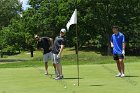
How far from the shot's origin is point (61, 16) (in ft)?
196

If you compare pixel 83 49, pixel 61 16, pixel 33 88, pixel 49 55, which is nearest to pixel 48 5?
pixel 61 16

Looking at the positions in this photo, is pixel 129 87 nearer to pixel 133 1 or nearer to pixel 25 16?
pixel 133 1

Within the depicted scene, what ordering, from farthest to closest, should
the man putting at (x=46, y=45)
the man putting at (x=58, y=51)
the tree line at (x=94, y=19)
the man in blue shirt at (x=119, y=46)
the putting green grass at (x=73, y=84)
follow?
the tree line at (x=94, y=19)
the man putting at (x=46, y=45)
the man in blue shirt at (x=119, y=46)
the man putting at (x=58, y=51)
the putting green grass at (x=73, y=84)

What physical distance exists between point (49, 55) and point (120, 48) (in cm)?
336

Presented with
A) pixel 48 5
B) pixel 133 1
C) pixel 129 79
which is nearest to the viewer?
pixel 129 79

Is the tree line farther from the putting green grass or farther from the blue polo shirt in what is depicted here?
the putting green grass

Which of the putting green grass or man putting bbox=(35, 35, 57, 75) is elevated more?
man putting bbox=(35, 35, 57, 75)

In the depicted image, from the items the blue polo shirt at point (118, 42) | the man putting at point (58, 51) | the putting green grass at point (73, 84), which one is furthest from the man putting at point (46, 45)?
the blue polo shirt at point (118, 42)

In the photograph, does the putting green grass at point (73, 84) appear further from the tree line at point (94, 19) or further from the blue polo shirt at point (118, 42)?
the tree line at point (94, 19)

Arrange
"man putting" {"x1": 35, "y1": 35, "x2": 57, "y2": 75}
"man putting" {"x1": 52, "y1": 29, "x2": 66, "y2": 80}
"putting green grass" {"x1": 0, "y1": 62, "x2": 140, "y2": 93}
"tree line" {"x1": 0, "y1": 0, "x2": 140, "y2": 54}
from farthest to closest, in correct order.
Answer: "tree line" {"x1": 0, "y1": 0, "x2": 140, "y2": 54} < "man putting" {"x1": 35, "y1": 35, "x2": 57, "y2": 75} < "man putting" {"x1": 52, "y1": 29, "x2": 66, "y2": 80} < "putting green grass" {"x1": 0, "y1": 62, "x2": 140, "y2": 93}

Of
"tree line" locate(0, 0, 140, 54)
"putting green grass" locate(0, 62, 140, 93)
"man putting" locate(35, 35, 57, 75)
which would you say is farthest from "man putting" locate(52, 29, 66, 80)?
"tree line" locate(0, 0, 140, 54)

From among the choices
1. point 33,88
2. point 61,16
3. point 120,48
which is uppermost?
point 61,16

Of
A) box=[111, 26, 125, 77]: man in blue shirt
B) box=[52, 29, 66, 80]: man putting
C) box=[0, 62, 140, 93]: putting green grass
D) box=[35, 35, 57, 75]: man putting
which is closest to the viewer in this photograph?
box=[0, 62, 140, 93]: putting green grass

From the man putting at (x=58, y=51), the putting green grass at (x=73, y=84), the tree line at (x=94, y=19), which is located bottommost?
the putting green grass at (x=73, y=84)
